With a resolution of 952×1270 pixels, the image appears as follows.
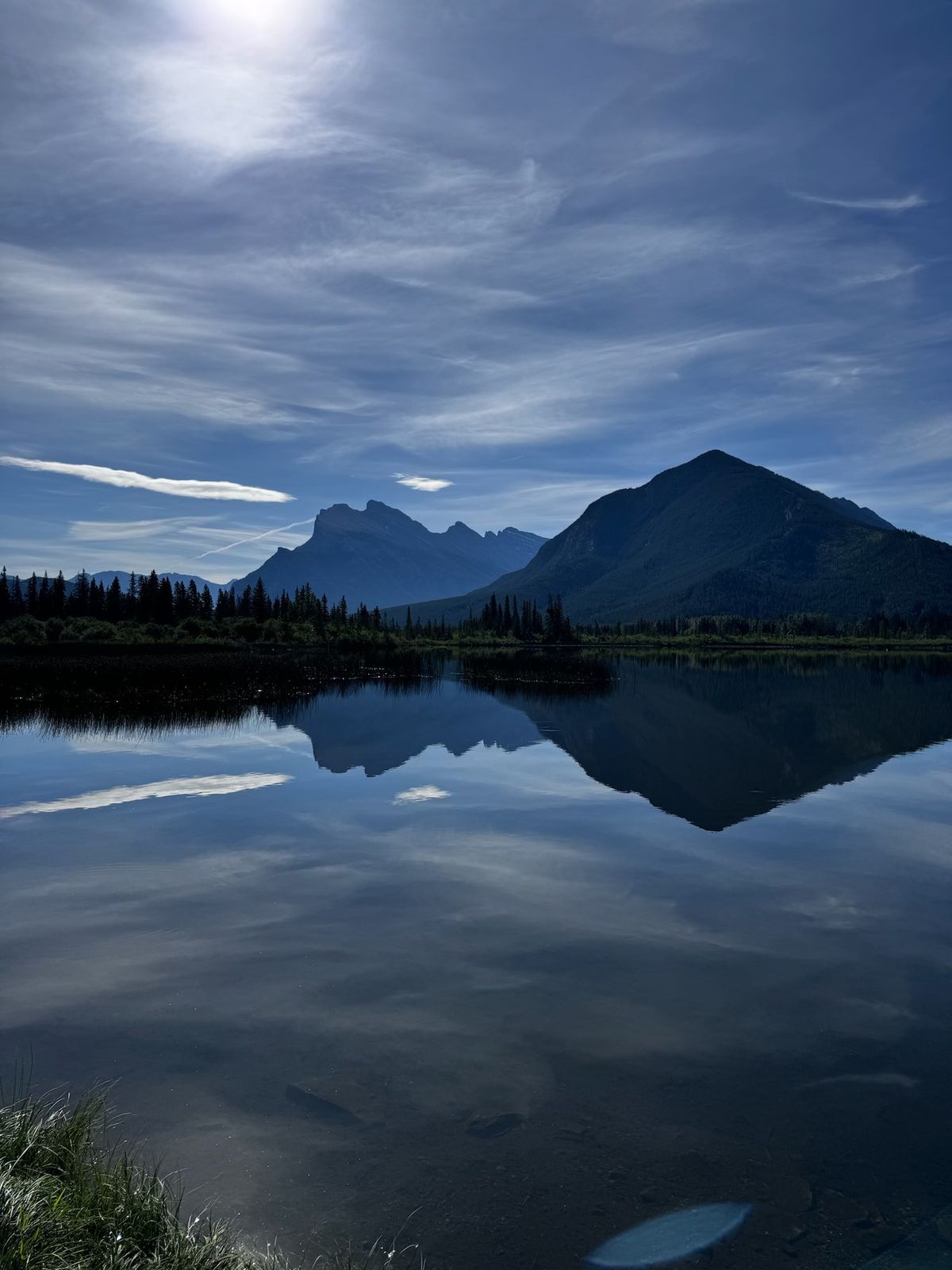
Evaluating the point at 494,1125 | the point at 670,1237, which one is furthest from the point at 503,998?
the point at 670,1237

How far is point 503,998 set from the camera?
14.1m

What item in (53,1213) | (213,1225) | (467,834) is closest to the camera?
(53,1213)

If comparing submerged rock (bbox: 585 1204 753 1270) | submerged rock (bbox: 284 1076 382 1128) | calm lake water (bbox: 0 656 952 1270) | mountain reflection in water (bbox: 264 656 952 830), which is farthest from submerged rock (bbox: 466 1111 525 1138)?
mountain reflection in water (bbox: 264 656 952 830)

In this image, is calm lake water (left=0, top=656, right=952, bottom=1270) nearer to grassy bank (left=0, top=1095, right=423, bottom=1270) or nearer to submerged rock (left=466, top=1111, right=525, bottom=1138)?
submerged rock (left=466, top=1111, right=525, bottom=1138)

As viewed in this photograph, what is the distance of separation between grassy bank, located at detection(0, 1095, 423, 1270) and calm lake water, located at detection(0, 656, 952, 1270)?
25.1 inches

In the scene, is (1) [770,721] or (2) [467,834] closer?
(2) [467,834]

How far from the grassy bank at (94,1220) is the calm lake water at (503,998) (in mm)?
637

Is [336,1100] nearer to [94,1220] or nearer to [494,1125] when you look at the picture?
[494,1125]

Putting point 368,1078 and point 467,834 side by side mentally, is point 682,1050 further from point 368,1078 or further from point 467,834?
point 467,834

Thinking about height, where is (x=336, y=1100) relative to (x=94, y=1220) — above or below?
below

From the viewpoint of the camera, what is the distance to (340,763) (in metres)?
38.7

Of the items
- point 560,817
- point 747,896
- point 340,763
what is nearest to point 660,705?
point 340,763

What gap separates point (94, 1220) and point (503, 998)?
7837 mm

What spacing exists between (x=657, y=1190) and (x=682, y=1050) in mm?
3297
